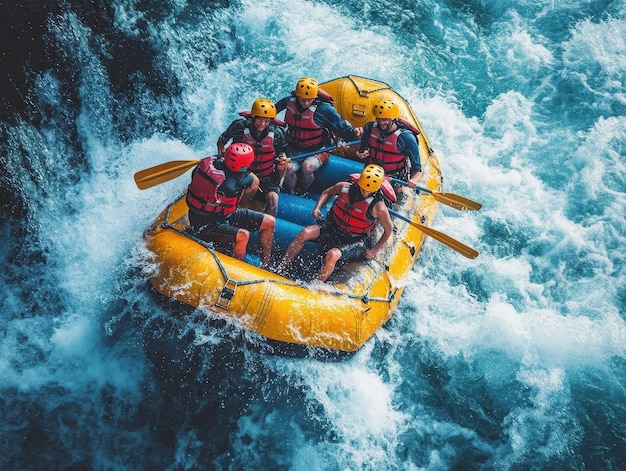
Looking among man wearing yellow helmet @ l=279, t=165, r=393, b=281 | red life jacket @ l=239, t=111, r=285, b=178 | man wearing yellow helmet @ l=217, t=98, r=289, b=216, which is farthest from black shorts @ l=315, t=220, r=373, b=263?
red life jacket @ l=239, t=111, r=285, b=178

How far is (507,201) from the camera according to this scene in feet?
23.2

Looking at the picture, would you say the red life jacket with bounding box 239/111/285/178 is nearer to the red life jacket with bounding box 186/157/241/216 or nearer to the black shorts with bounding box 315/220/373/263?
the red life jacket with bounding box 186/157/241/216

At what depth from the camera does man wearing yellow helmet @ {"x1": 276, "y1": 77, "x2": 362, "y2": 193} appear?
5348 millimetres

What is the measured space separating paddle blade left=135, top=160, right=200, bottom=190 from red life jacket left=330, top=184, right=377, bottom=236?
4.54 feet

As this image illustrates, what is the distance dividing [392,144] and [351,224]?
1.09m

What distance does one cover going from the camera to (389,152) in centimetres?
528

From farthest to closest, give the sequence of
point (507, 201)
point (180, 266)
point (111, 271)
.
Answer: point (507, 201) < point (111, 271) < point (180, 266)

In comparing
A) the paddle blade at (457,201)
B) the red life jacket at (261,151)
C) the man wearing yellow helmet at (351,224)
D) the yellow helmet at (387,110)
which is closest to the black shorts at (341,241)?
the man wearing yellow helmet at (351,224)

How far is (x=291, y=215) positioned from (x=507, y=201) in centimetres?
343

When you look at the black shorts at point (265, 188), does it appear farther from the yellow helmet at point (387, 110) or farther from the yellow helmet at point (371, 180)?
the yellow helmet at point (387, 110)

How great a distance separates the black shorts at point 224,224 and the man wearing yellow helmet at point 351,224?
0.41 meters

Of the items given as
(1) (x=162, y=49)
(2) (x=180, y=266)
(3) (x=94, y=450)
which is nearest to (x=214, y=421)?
(3) (x=94, y=450)

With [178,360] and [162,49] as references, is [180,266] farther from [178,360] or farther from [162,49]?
[162,49]

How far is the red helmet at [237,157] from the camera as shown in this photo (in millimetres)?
4262
